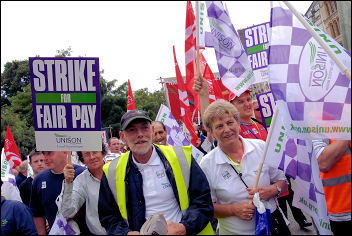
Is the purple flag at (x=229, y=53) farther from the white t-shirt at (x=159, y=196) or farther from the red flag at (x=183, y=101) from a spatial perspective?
the red flag at (x=183, y=101)

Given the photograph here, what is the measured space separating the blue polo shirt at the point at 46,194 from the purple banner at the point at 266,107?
241 centimetres

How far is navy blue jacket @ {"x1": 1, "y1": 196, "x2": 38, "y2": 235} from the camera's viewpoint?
2.71 meters

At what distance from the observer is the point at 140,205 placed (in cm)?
277

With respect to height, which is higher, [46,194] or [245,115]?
[245,115]

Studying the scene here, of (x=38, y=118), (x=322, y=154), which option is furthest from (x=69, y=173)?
(x=322, y=154)

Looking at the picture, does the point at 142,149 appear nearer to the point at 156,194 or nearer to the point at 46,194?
the point at 156,194

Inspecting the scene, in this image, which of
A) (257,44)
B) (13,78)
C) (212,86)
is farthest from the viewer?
(13,78)

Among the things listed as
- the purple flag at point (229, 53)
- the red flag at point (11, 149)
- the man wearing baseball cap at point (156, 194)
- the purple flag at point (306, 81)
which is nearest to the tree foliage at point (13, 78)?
the red flag at point (11, 149)

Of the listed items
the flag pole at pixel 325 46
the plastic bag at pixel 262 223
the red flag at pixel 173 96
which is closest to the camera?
the flag pole at pixel 325 46

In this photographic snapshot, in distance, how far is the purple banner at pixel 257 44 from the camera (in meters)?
5.98

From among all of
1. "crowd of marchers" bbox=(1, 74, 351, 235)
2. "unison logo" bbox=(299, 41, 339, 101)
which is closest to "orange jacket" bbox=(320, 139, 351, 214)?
"crowd of marchers" bbox=(1, 74, 351, 235)

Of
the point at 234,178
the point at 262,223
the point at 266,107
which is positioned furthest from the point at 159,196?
the point at 266,107

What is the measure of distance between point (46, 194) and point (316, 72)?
2940 mm

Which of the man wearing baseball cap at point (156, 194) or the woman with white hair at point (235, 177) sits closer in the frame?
the man wearing baseball cap at point (156, 194)
